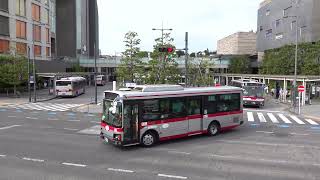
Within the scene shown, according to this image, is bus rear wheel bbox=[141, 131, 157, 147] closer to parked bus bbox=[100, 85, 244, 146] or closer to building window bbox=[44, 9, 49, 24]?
parked bus bbox=[100, 85, 244, 146]

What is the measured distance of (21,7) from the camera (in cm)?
6347

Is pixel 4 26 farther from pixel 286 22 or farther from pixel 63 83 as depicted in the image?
pixel 286 22

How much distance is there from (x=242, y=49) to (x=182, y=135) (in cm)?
11759

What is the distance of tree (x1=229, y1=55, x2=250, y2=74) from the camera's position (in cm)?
8662

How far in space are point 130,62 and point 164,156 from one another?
31.8m

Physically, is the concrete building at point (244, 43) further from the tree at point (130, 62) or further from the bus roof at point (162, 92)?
the bus roof at point (162, 92)

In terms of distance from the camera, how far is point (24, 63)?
51281 millimetres

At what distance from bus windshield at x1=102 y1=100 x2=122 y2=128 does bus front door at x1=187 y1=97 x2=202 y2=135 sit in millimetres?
4210

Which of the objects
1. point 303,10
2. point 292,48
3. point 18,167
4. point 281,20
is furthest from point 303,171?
point 281,20

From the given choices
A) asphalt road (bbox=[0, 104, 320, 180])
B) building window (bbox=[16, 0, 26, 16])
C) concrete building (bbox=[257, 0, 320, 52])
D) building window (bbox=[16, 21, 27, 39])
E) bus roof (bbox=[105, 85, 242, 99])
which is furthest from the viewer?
building window (bbox=[16, 21, 27, 39])

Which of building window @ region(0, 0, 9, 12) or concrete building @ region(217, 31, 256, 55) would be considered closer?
building window @ region(0, 0, 9, 12)

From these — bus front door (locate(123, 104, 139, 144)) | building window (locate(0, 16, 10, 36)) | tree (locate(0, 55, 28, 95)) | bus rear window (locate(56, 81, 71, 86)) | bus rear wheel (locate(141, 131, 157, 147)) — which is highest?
building window (locate(0, 16, 10, 36))

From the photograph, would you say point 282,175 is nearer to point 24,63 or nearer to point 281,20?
point 24,63

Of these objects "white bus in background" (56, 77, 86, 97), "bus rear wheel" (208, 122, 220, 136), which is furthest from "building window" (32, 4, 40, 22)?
"bus rear wheel" (208, 122, 220, 136)
